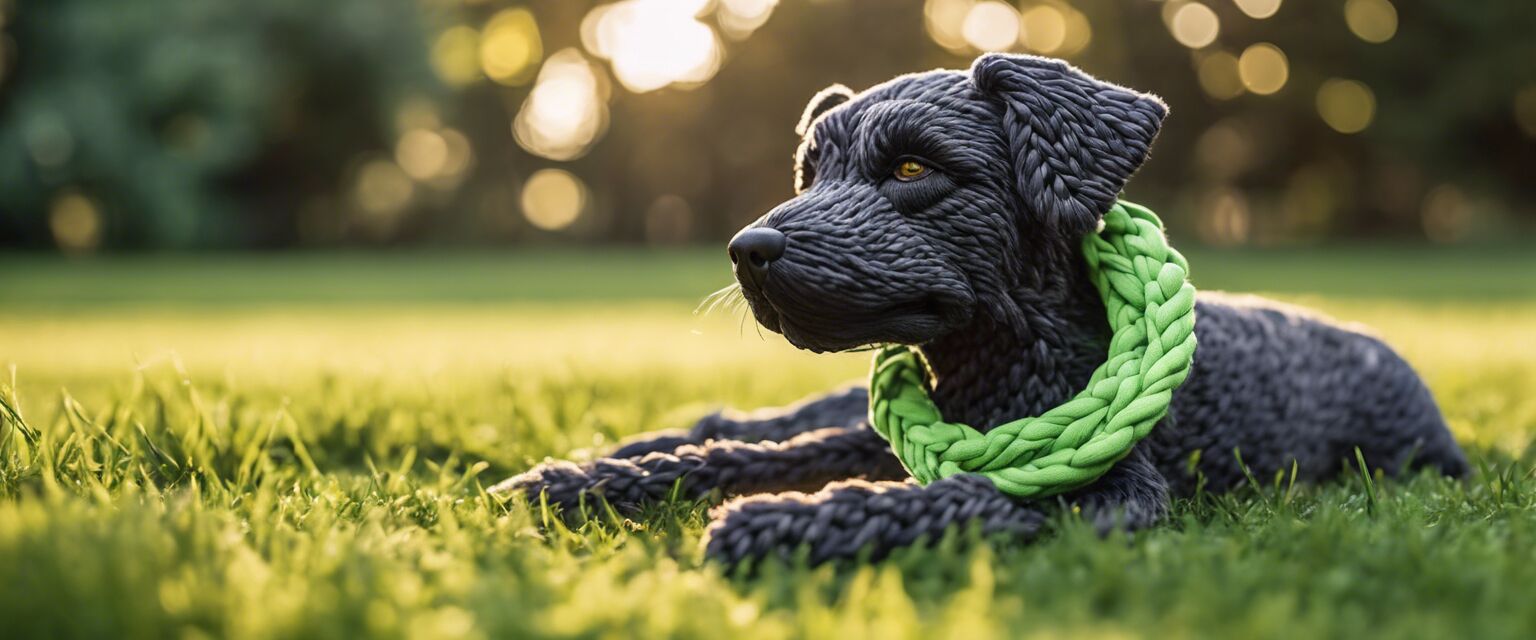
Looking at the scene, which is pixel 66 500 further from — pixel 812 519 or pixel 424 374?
pixel 424 374

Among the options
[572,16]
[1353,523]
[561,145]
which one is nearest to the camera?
[1353,523]

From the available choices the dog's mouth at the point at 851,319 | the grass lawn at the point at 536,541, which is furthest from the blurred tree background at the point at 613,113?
the dog's mouth at the point at 851,319

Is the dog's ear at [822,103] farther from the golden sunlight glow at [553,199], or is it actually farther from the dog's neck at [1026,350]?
the golden sunlight glow at [553,199]

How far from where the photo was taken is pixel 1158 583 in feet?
6.27

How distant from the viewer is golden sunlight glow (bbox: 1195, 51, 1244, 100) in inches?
1353

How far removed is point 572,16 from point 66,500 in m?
41.4

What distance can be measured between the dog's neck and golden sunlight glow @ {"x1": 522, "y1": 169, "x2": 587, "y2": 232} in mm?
43304

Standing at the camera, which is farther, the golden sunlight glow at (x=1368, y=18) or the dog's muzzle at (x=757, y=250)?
the golden sunlight glow at (x=1368, y=18)

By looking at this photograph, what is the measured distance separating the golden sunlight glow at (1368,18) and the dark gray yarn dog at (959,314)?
3312 centimetres

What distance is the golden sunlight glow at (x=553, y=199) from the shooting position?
45594 millimetres

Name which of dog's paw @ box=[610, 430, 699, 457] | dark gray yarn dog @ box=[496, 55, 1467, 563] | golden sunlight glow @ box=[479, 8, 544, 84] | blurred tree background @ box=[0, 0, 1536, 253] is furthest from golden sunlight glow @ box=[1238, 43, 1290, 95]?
dog's paw @ box=[610, 430, 699, 457]

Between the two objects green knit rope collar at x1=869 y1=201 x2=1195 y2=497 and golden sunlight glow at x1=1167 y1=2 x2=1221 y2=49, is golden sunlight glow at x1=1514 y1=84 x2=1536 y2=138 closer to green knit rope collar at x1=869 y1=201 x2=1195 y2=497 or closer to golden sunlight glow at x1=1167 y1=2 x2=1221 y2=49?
golden sunlight glow at x1=1167 y1=2 x2=1221 y2=49

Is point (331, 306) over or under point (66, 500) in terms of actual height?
under

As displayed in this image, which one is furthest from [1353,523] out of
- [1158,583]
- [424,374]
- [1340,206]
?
[1340,206]
